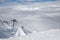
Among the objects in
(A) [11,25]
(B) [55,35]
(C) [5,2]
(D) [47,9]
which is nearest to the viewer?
(B) [55,35]

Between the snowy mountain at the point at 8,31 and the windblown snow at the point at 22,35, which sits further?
the snowy mountain at the point at 8,31

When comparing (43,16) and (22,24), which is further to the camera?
(43,16)

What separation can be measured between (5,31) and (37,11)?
897 mm

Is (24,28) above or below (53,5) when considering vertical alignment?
below

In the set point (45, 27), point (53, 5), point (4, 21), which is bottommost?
point (45, 27)

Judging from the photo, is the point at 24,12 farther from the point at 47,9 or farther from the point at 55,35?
the point at 55,35

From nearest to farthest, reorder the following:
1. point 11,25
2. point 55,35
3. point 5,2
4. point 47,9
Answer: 1. point 55,35
2. point 11,25
3. point 5,2
4. point 47,9

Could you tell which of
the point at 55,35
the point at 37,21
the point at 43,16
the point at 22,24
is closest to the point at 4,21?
the point at 22,24

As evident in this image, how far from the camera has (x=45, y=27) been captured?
2.69m

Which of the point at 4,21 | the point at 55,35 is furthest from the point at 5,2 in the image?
the point at 55,35

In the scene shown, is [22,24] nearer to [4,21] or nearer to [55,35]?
[4,21]

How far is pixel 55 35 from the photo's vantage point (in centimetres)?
228

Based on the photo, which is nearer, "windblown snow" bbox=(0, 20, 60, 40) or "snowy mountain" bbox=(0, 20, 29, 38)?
"windblown snow" bbox=(0, 20, 60, 40)

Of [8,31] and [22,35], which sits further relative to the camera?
[8,31]
